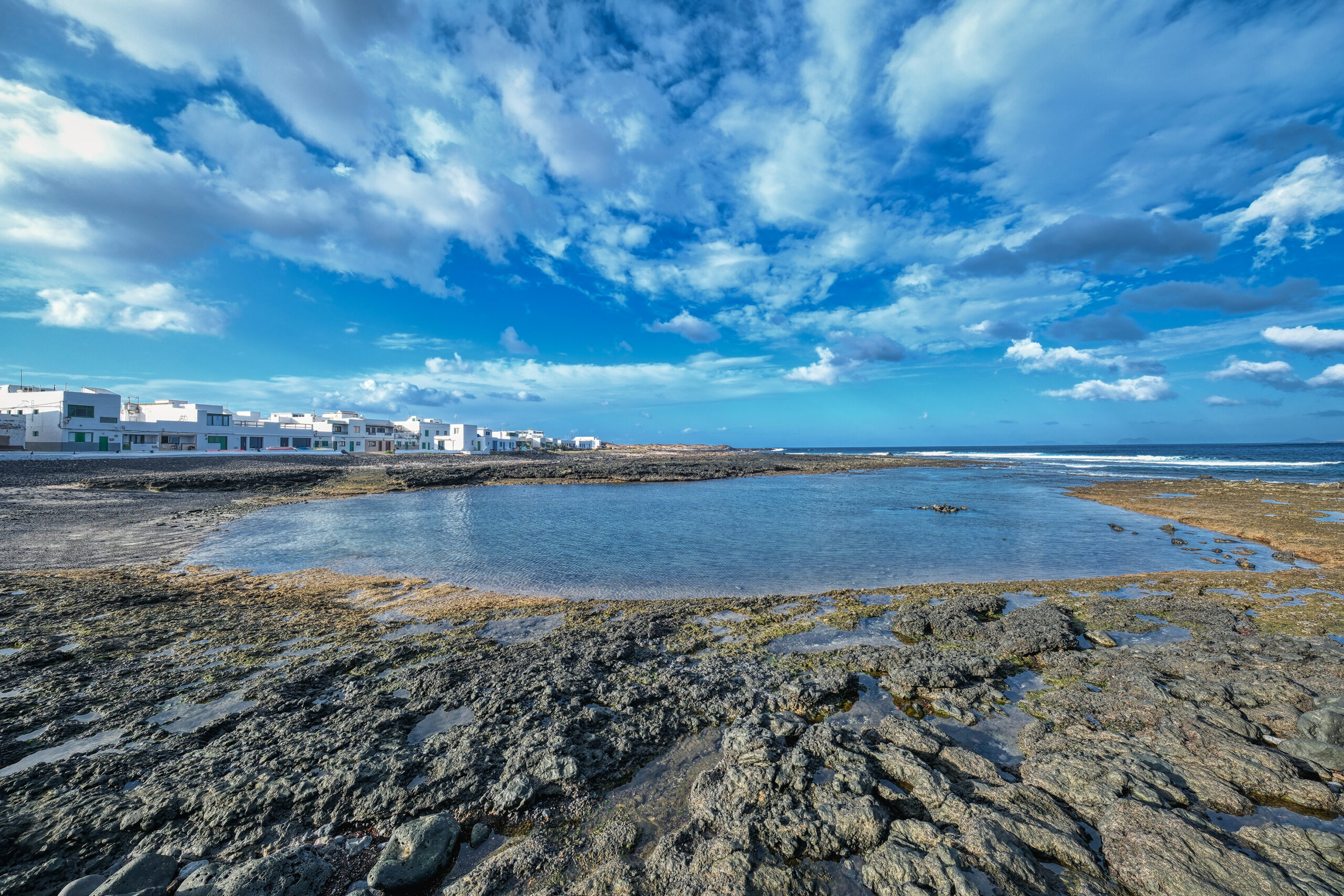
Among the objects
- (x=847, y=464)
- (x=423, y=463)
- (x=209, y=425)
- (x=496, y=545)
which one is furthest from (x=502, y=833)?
(x=209, y=425)

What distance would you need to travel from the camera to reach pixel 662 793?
4.82 m

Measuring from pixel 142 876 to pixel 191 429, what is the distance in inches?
3359

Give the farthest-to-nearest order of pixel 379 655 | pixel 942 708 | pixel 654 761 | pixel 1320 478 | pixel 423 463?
pixel 423 463
pixel 1320 478
pixel 379 655
pixel 942 708
pixel 654 761

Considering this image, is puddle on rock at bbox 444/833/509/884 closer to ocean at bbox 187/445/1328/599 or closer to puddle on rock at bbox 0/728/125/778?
puddle on rock at bbox 0/728/125/778

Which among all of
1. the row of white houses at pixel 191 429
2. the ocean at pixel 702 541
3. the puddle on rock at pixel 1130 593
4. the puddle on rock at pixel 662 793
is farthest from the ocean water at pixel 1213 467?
the row of white houses at pixel 191 429

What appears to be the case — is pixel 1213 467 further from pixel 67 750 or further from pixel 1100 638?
pixel 67 750

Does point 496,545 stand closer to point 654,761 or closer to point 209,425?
point 654,761

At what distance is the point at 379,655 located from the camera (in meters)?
7.80

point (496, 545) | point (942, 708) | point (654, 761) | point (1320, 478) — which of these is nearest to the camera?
point (654, 761)

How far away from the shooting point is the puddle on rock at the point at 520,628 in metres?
8.84

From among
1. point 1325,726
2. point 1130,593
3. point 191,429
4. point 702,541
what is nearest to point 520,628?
point 702,541

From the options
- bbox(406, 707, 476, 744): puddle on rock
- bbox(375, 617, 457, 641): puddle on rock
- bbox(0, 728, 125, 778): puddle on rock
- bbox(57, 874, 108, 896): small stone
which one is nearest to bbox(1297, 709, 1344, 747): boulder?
bbox(406, 707, 476, 744): puddle on rock

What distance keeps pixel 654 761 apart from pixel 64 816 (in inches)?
205

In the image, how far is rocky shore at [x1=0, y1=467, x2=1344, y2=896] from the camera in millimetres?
3812
